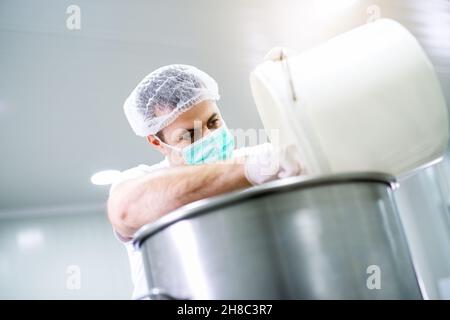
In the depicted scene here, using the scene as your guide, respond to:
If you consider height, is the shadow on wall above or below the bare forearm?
above

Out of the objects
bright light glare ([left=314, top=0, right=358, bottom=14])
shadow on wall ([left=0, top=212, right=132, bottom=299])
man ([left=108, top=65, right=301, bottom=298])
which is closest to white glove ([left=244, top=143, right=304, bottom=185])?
man ([left=108, top=65, right=301, bottom=298])

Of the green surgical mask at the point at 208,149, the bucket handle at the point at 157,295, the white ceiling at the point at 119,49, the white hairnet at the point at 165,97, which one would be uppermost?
the white ceiling at the point at 119,49

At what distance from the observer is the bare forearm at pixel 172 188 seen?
730 mm

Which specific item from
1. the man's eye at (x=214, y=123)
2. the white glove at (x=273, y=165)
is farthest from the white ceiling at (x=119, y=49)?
the white glove at (x=273, y=165)

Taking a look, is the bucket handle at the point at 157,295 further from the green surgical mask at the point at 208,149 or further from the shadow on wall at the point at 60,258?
the shadow on wall at the point at 60,258

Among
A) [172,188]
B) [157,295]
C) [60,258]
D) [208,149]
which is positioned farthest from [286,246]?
[60,258]

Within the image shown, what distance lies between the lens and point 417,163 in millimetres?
642

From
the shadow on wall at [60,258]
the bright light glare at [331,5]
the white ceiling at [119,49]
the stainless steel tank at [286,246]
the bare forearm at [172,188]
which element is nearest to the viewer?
the stainless steel tank at [286,246]

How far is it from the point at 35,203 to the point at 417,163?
320cm

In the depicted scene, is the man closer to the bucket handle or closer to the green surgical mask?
the green surgical mask

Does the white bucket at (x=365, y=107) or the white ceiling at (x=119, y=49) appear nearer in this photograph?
the white bucket at (x=365, y=107)

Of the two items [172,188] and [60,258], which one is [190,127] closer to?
[172,188]

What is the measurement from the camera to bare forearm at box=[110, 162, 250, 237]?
73cm

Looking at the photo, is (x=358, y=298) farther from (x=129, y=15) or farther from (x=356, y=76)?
(x=129, y=15)
